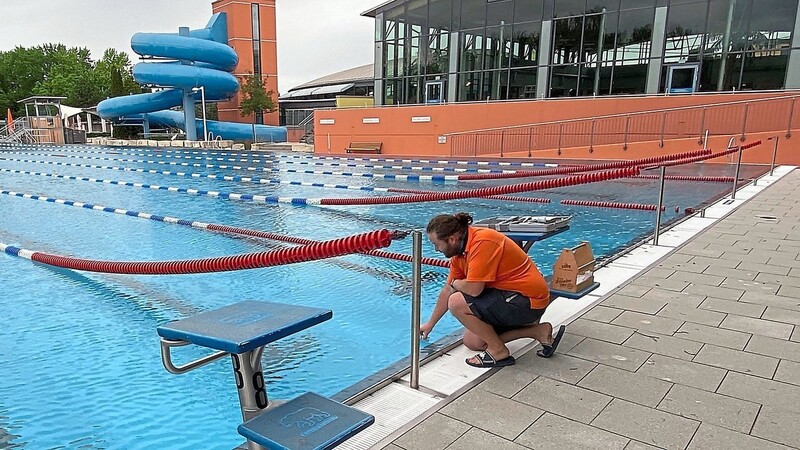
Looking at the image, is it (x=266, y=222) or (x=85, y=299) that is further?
(x=266, y=222)

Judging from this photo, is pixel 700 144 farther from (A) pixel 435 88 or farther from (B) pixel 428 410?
(B) pixel 428 410

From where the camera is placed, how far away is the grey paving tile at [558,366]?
3.03 m

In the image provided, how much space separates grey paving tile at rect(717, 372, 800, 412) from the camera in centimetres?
271

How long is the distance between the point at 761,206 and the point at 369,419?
8.90 m

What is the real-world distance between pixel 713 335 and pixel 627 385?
3.63ft

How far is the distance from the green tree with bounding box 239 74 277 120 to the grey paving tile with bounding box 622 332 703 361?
45.3 metres

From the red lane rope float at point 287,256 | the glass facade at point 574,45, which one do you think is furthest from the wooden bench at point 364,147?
the red lane rope float at point 287,256

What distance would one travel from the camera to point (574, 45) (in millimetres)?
23344

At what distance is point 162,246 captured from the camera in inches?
290

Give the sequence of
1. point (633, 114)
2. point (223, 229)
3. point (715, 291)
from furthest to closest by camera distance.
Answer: point (633, 114) → point (223, 229) → point (715, 291)

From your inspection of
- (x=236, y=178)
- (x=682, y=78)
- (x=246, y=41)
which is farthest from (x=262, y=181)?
(x=246, y=41)

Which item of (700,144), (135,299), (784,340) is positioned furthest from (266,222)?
(700,144)

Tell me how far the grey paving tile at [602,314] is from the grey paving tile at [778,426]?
130cm

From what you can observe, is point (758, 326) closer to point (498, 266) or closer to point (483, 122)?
point (498, 266)
